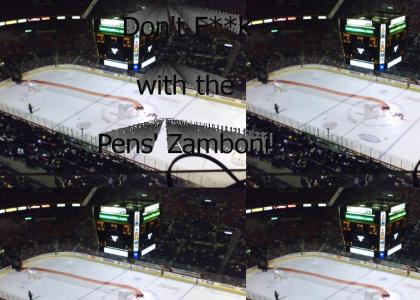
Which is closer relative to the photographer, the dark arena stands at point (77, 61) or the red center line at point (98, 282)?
the dark arena stands at point (77, 61)

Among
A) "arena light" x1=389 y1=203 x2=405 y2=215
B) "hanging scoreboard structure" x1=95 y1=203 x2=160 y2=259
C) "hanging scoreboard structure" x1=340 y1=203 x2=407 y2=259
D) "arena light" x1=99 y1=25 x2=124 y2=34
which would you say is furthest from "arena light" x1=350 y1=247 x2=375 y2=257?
"arena light" x1=99 y1=25 x2=124 y2=34

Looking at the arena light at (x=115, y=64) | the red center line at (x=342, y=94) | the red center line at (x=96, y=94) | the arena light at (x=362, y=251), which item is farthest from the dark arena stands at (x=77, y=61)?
the arena light at (x=362, y=251)

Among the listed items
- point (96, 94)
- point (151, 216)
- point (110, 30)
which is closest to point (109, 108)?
point (96, 94)

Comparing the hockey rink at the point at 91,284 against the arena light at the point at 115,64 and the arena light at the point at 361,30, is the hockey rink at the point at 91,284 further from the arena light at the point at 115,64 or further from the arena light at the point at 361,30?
the arena light at the point at 361,30

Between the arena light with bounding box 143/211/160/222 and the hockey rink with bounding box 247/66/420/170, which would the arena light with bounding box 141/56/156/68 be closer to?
the hockey rink with bounding box 247/66/420/170

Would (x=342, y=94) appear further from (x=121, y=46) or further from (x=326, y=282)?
(x=121, y=46)

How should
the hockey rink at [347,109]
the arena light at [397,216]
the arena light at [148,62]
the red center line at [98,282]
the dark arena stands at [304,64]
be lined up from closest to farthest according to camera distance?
the hockey rink at [347,109] → the dark arena stands at [304,64] → the arena light at [148,62] → the arena light at [397,216] → the red center line at [98,282]

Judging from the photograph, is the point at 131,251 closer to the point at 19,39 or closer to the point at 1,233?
the point at 1,233
